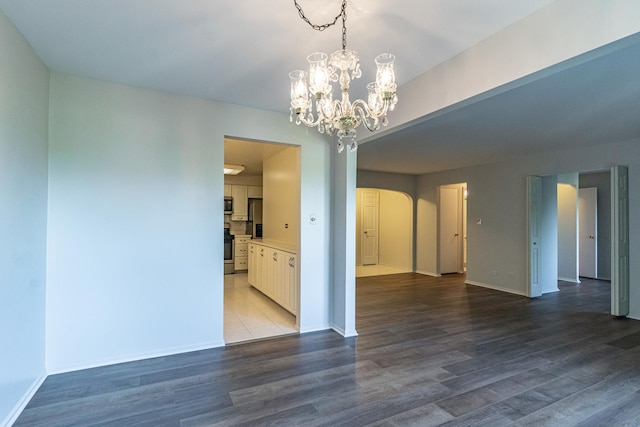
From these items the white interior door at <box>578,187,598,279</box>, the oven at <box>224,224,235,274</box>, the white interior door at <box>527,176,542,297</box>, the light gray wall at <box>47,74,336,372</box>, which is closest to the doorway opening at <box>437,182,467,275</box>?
the white interior door at <box>527,176,542,297</box>

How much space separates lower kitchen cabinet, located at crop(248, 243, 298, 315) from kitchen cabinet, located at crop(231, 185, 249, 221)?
2019 mm

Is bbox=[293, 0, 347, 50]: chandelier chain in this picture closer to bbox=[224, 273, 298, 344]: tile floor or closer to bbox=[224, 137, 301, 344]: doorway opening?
bbox=[224, 137, 301, 344]: doorway opening

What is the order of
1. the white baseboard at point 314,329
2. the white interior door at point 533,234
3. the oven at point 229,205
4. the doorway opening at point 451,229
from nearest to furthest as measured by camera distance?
the white baseboard at point 314,329 < the white interior door at point 533,234 < the doorway opening at point 451,229 < the oven at point 229,205

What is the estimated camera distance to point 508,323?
4102 millimetres

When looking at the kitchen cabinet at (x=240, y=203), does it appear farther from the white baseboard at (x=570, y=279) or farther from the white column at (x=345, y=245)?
the white baseboard at (x=570, y=279)

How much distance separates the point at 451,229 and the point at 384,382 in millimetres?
5997

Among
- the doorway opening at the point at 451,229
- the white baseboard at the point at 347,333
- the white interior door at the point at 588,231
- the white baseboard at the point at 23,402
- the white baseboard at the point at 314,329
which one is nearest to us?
the white baseboard at the point at 23,402

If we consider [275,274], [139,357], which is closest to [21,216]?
[139,357]

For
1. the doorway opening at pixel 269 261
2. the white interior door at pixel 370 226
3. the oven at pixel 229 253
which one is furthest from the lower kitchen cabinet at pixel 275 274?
the white interior door at pixel 370 226

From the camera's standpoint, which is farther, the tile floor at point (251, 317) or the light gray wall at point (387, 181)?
the light gray wall at point (387, 181)

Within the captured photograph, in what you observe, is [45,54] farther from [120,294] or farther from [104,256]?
[120,294]

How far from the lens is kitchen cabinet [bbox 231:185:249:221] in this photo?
7809 millimetres

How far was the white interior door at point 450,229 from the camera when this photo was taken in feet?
25.1

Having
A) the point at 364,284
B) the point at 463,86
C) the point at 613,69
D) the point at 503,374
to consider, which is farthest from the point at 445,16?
the point at 364,284
